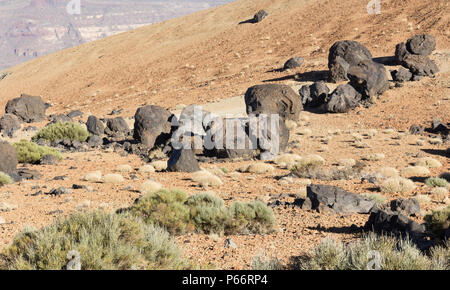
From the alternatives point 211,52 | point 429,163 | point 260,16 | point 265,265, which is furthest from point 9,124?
point 260,16

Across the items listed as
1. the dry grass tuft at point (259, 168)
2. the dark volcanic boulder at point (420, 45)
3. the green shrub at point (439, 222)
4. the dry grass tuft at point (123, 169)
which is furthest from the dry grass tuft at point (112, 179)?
the dark volcanic boulder at point (420, 45)

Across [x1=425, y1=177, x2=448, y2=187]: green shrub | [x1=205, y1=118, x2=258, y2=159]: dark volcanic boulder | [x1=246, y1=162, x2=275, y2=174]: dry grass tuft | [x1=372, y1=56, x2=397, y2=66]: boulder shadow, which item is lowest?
[x1=425, y1=177, x2=448, y2=187]: green shrub

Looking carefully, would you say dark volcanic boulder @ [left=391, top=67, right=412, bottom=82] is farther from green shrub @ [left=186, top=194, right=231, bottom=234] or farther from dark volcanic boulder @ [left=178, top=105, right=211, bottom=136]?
green shrub @ [left=186, top=194, right=231, bottom=234]

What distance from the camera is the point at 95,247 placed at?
18.1 ft

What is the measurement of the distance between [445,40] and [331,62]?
13.1 m

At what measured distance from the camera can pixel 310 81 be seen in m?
32.9

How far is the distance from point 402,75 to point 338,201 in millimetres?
23379

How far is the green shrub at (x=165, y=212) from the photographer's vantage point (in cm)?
846

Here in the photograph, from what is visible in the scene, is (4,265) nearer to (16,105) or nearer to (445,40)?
(16,105)

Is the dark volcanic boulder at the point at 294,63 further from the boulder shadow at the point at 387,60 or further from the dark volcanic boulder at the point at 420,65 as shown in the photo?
the dark volcanic boulder at the point at 420,65

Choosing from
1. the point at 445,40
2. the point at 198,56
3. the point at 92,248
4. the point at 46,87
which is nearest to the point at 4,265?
the point at 92,248

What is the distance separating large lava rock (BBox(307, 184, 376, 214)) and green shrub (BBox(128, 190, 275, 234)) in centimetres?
204

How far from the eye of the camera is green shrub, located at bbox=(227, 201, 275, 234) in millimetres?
8773

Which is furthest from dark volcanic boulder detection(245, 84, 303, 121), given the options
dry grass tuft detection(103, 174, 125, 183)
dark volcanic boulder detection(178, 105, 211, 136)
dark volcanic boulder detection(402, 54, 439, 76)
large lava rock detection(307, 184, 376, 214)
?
large lava rock detection(307, 184, 376, 214)
